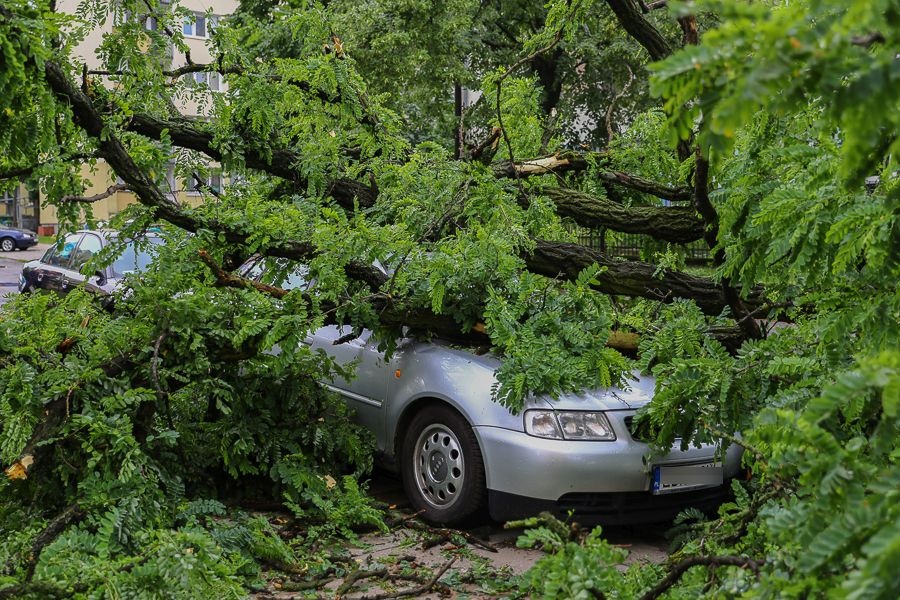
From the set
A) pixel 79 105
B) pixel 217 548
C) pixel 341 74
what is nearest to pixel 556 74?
pixel 341 74

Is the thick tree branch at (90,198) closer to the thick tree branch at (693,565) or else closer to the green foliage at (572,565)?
the green foliage at (572,565)

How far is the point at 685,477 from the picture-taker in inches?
207

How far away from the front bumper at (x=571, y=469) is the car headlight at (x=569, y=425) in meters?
0.03

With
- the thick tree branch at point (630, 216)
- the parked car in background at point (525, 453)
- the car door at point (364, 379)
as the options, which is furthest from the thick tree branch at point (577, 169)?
the parked car in background at point (525, 453)

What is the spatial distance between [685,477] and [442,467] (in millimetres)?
1370

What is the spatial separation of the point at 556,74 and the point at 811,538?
26.9 meters

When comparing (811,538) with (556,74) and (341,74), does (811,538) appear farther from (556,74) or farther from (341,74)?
(556,74)

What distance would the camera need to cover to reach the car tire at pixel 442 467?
534 cm

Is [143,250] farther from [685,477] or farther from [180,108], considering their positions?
[685,477]

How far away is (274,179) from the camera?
282 inches

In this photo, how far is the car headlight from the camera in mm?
5133

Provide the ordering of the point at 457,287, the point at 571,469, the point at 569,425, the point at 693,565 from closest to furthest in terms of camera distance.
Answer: the point at 693,565 < the point at 571,469 < the point at 569,425 < the point at 457,287

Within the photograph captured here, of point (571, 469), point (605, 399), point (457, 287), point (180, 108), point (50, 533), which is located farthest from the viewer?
point (180, 108)

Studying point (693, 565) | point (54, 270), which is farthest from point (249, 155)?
point (54, 270)
